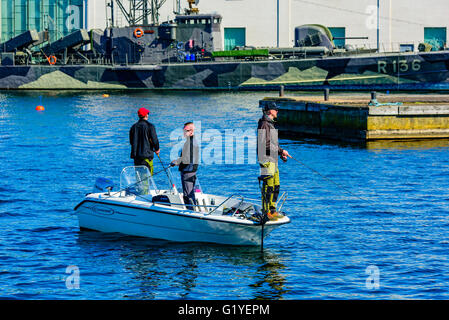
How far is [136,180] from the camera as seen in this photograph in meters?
16.4

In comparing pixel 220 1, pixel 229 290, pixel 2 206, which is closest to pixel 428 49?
pixel 220 1

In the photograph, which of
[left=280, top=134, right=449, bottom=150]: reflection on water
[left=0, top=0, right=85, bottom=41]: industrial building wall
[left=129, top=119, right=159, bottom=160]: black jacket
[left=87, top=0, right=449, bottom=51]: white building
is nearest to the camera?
[left=129, top=119, right=159, bottom=160]: black jacket

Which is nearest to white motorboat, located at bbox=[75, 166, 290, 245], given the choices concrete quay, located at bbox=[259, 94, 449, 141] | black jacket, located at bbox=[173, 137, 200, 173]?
black jacket, located at bbox=[173, 137, 200, 173]

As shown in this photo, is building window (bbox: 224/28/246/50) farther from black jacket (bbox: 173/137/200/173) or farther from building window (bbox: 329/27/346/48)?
black jacket (bbox: 173/137/200/173)

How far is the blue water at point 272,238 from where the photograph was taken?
43.3 feet

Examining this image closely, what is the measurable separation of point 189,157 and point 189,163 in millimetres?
151

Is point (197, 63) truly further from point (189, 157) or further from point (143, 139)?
point (189, 157)

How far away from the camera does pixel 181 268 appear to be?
14.3 m

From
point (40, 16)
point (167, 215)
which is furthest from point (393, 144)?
point (40, 16)

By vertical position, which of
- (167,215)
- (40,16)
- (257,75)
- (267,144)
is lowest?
(167,215)

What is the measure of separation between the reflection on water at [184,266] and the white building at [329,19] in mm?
57099

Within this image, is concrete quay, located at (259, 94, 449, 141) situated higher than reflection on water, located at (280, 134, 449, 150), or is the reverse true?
concrete quay, located at (259, 94, 449, 141)

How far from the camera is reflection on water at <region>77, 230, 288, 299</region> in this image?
13094 millimetres

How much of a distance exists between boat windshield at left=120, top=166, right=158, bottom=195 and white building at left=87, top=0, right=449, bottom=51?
55985 millimetres
